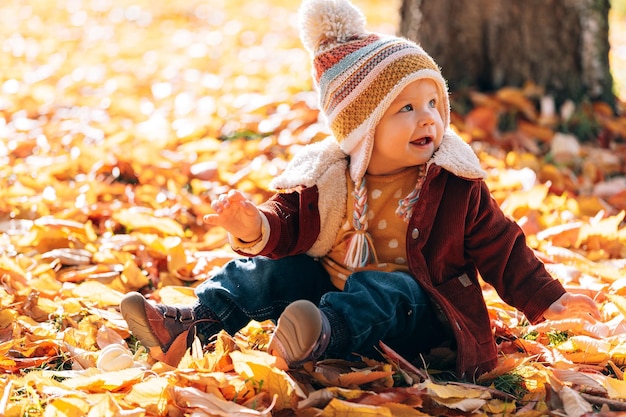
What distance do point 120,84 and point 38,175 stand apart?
2067mm

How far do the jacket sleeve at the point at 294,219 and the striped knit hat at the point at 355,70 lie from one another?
0.48 feet

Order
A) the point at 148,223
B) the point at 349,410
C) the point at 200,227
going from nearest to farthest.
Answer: the point at 349,410 → the point at 148,223 → the point at 200,227

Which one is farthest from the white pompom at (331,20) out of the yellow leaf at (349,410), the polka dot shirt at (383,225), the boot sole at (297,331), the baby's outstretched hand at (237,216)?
the yellow leaf at (349,410)

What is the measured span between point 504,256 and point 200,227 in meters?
1.49

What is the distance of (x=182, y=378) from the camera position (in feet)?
5.95

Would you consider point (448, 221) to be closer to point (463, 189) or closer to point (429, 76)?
point (463, 189)

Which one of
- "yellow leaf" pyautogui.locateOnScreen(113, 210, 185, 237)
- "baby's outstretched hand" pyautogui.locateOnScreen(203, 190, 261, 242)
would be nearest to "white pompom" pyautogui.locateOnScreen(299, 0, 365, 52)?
"baby's outstretched hand" pyautogui.locateOnScreen(203, 190, 261, 242)

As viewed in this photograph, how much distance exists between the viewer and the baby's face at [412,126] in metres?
2.12

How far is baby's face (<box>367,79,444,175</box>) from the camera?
6.96 ft

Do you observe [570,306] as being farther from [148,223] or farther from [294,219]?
[148,223]

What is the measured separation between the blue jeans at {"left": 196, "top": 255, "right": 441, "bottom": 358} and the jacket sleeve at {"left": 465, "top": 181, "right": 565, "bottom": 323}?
0.19 meters

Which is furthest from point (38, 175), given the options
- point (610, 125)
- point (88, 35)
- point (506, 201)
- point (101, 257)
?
point (88, 35)

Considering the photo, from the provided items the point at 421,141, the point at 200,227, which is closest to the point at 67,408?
the point at 421,141

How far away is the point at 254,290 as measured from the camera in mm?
2170
